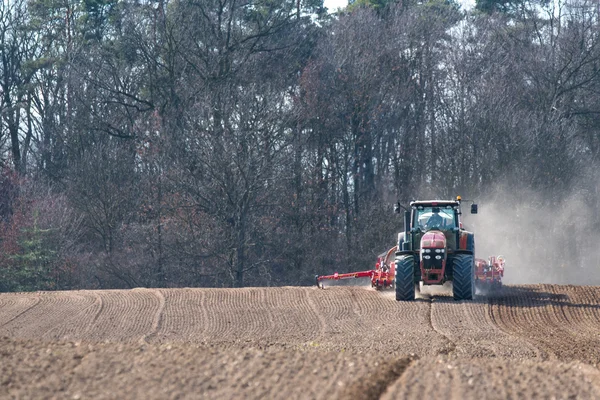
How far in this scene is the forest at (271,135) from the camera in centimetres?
3531

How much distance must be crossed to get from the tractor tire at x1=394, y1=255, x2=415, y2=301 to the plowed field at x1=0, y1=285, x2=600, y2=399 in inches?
13.1

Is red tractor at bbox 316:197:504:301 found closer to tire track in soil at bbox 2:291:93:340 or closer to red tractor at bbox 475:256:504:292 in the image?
red tractor at bbox 475:256:504:292

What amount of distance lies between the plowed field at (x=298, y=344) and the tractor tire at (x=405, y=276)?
13.1 inches

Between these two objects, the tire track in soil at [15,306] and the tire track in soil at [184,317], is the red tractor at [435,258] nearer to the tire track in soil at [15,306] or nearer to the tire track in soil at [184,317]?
the tire track in soil at [184,317]

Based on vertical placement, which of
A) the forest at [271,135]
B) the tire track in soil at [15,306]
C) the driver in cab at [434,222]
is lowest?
the tire track in soil at [15,306]

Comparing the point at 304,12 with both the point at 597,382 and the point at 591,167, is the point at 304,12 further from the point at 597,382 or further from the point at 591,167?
the point at 597,382

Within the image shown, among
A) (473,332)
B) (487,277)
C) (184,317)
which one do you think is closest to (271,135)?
(487,277)

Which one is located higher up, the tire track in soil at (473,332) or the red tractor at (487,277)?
the red tractor at (487,277)

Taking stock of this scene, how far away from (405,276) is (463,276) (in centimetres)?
134

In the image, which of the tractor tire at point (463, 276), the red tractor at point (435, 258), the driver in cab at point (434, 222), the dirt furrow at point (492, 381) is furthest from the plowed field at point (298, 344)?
the driver in cab at point (434, 222)

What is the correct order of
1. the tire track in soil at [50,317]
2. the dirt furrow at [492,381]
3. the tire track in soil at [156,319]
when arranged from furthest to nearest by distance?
the tire track in soil at [50,317]
the tire track in soil at [156,319]
the dirt furrow at [492,381]

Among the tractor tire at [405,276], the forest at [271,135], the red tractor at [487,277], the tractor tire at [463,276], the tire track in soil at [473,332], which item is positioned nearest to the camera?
the tire track in soil at [473,332]

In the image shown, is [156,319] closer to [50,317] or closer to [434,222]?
[50,317]

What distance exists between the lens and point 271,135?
35.2 m
